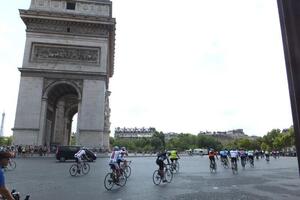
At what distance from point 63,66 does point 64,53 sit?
1.81m

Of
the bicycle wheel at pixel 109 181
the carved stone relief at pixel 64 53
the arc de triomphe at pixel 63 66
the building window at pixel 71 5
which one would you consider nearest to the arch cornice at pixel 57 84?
the arc de triomphe at pixel 63 66

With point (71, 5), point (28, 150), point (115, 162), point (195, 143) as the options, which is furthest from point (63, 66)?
point (195, 143)

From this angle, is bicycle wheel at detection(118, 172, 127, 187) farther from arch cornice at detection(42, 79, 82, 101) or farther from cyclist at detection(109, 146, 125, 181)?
arch cornice at detection(42, 79, 82, 101)

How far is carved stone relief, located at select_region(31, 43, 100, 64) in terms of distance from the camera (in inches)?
1542

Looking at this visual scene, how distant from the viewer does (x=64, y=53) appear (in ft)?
131

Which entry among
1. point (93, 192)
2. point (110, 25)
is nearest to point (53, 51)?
point (110, 25)

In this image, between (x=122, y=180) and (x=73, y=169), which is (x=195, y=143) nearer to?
(x=73, y=169)

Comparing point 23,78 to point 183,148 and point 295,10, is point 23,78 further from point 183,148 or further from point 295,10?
point 183,148

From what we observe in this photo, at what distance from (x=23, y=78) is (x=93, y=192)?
30668 mm

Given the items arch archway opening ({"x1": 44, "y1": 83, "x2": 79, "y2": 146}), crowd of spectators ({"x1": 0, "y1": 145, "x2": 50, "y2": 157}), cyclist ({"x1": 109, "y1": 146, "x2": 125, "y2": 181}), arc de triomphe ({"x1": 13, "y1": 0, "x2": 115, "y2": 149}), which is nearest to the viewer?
cyclist ({"x1": 109, "y1": 146, "x2": 125, "y2": 181})

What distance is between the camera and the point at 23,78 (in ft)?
125

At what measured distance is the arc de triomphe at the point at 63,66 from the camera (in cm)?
3688

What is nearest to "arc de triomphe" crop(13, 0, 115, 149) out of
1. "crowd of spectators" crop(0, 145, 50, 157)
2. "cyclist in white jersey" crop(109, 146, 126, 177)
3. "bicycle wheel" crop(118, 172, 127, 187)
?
"crowd of spectators" crop(0, 145, 50, 157)

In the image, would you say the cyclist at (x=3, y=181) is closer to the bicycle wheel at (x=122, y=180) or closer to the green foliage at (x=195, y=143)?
the bicycle wheel at (x=122, y=180)
